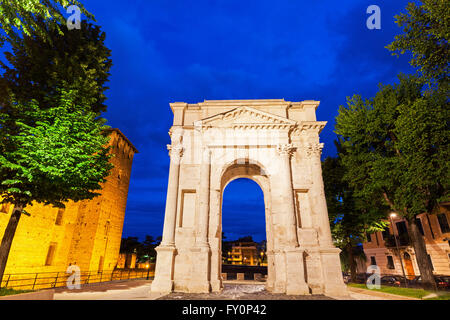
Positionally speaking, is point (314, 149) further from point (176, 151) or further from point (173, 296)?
point (173, 296)

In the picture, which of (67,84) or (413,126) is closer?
(67,84)

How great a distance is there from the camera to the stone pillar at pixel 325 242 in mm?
12180

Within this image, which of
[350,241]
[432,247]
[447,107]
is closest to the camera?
[447,107]

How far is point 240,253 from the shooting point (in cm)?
8994

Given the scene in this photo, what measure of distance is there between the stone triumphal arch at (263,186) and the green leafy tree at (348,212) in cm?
500

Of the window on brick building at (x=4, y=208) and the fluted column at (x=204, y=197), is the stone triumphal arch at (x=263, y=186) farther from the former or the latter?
the window on brick building at (x=4, y=208)

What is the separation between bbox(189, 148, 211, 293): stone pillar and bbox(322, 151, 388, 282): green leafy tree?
429 inches

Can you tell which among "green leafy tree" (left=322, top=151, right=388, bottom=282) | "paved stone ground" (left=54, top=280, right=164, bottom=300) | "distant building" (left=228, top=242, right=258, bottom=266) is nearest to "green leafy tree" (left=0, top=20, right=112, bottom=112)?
"paved stone ground" (left=54, top=280, right=164, bottom=300)

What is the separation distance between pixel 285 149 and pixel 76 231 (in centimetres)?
2059

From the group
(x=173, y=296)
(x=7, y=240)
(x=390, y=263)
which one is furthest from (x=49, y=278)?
(x=390, y=263)

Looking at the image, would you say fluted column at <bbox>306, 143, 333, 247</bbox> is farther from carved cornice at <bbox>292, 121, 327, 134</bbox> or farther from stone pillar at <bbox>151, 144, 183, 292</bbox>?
stone pillar at <bbox>151, 144, 183, 292</bbox>

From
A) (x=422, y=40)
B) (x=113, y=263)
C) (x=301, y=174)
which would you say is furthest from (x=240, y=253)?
(x=422, y=40)
